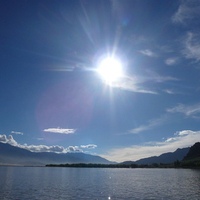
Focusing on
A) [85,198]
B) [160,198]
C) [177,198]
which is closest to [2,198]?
[85,198]

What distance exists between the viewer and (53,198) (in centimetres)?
Result: 5547

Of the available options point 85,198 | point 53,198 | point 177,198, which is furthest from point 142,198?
point 53,198

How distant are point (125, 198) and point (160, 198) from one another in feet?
32.7

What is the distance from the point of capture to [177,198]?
186ft

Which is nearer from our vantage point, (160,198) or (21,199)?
(21,199)

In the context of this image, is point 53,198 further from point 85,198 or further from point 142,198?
point 142,198

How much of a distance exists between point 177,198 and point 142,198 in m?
10.3

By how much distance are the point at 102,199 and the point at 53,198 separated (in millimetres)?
13870

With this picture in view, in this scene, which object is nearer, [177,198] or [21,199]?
[21,199]

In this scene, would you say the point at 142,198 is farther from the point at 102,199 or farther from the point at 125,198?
the point at 102,199

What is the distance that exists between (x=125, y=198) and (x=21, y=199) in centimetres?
2869

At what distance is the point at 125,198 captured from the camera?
56.4 metres

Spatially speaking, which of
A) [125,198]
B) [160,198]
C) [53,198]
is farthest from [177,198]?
[53,198]

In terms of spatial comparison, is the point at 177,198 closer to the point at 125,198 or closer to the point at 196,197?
the point at 196,197
